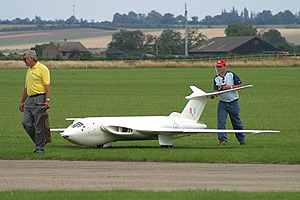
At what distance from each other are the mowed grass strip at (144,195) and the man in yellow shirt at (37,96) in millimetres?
4119

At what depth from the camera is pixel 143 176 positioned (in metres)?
11.7

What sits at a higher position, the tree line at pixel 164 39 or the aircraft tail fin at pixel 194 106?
Answer: the aircraft tail fin at pixel 194 106

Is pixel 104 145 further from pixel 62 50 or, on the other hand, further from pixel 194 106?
pixel 62 50

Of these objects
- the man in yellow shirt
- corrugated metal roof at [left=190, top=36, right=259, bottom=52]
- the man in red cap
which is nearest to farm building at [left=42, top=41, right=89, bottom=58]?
corrugated metal roof at [left=190, top=36, right=259, bottom=52]

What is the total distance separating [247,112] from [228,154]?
1342 cm

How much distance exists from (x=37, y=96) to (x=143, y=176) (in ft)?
12.0

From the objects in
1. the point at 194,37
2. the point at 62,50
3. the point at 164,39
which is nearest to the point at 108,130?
the point at 62,50

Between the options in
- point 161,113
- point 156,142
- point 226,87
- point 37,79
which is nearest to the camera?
point 37,79

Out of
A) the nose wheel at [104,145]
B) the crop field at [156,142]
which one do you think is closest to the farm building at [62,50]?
the crop field at [156,142]

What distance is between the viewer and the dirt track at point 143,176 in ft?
35.3

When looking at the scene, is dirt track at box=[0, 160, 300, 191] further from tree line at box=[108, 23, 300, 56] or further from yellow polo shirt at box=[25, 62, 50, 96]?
tree line at box=[108, 23, 300, 56]

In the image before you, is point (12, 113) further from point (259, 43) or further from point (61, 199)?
point (259, 43)

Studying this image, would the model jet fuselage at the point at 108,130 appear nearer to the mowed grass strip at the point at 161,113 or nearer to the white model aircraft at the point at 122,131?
the white model aircraft at the point at 122,131

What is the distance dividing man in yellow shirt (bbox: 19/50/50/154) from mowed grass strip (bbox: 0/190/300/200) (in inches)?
162
